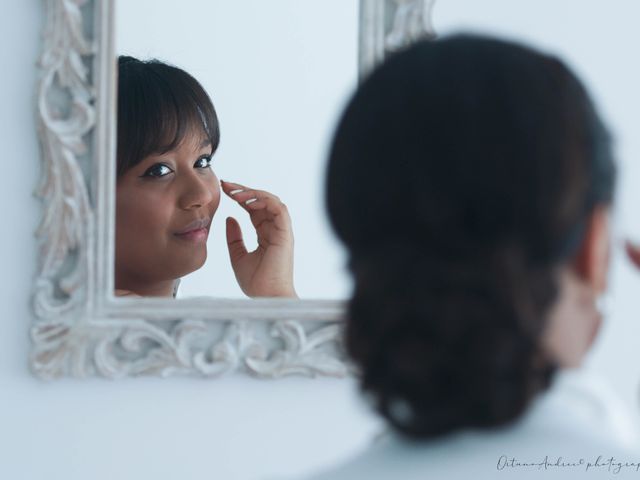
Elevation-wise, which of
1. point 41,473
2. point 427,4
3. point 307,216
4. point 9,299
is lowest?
point 41,473

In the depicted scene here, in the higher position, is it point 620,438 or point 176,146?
point 176,146

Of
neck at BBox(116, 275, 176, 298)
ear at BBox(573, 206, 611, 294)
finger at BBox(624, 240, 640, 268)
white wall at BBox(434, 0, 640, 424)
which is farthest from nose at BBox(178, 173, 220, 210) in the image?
ear at BBox(573, 206, 611, 294)

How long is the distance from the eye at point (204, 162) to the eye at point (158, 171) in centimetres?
4

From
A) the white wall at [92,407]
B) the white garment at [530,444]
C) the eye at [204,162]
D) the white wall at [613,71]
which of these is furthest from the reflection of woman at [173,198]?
the white garment at [530,444]

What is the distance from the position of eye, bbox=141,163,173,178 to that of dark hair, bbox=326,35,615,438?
0.83m

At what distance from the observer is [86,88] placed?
52.1 inches

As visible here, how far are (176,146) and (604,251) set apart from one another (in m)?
0.87

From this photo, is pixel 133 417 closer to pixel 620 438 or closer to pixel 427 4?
pixel 427 4

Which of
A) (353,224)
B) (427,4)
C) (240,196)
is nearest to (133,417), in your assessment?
(240,196)

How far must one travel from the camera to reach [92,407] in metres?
1.36

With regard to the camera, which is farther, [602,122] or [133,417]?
[133,417]

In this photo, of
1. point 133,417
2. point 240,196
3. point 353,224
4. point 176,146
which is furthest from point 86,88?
point 353,224

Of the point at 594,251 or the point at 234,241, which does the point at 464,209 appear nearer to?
the point at 594,251

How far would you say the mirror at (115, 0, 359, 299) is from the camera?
133cm
